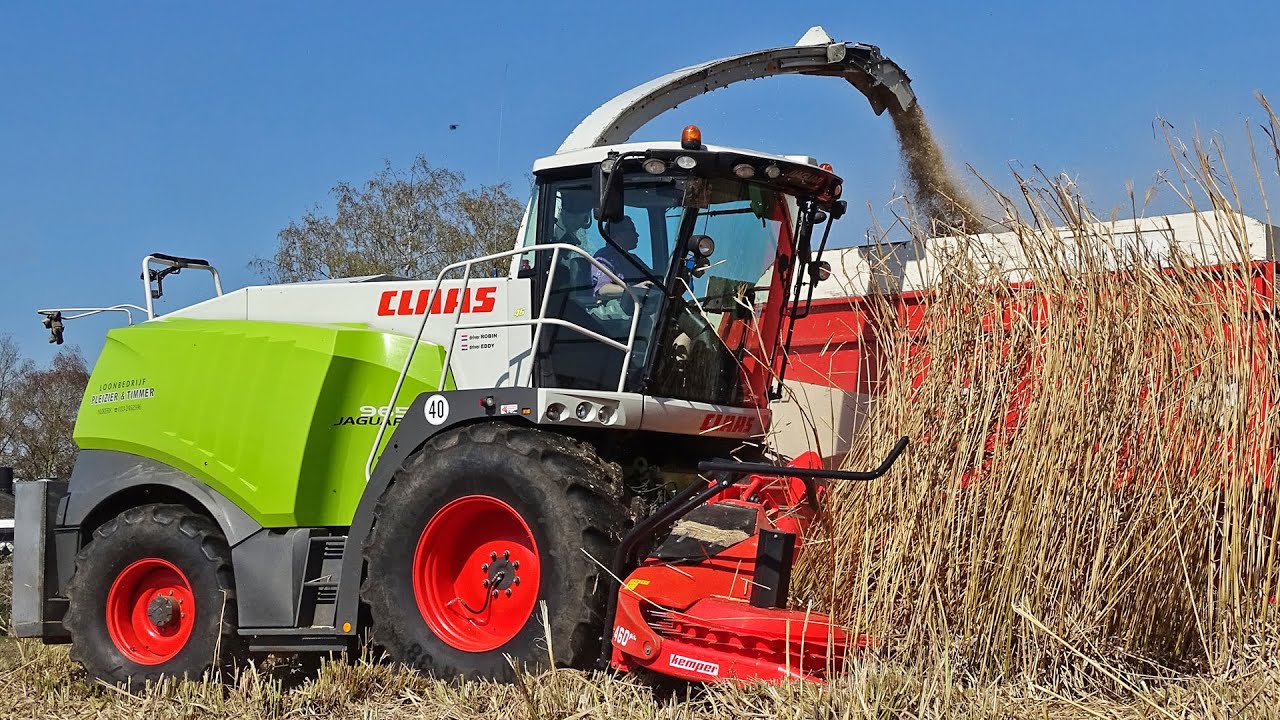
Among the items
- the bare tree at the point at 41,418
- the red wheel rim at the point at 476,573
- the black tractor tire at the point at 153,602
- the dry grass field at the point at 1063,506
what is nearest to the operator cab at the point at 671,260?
the red wheel rim at the point at 476,573

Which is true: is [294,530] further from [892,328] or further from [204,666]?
[892,328]

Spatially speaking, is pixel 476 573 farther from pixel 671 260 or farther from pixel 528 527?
pixel 671 260

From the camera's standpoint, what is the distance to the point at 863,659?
4250 millimetres

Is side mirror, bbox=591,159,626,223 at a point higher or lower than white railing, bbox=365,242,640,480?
higher

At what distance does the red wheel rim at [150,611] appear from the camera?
6.16 metres

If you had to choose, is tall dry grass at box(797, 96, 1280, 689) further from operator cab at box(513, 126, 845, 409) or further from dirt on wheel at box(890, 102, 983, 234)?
dirt on wheel at box(890, 102, 983, 234)

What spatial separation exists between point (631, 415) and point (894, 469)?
4.30ft

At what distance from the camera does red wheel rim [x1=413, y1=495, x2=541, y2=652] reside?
5.17 m

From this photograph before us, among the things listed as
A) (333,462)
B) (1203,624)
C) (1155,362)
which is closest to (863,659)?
(1203,624)

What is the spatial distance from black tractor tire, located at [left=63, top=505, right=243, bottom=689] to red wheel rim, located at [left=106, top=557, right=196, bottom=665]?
0.4 inches

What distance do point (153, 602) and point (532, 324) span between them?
2.36 metres

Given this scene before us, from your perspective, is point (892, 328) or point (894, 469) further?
point (892, 328)

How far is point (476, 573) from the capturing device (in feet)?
17.6

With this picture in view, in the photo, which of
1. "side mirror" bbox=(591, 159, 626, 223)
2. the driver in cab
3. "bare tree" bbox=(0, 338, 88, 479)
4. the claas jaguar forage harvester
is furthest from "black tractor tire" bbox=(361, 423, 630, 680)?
"bare tree" bbox=(0, 338, 88, 479)
